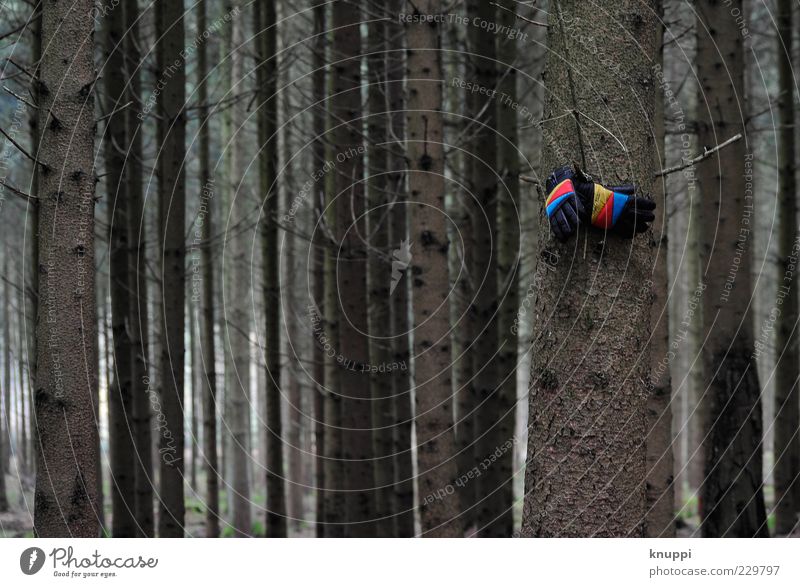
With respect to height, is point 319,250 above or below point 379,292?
above

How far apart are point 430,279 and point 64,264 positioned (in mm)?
3163

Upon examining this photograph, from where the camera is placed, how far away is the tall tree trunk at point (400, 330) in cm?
997

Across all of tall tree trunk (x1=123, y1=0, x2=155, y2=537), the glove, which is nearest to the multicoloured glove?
the glove

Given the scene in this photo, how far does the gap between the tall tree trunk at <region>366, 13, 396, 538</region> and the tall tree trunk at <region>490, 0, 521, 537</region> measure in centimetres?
131

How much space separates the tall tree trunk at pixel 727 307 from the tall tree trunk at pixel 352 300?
3829mm

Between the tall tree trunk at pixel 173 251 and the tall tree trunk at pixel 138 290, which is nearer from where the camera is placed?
the tall tree trunk at pixel 173 251

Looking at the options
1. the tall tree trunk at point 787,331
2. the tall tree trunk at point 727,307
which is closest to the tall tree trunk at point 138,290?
the tall tree trunk at point 727,307

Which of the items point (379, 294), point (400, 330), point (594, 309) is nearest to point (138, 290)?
point (379, 294)

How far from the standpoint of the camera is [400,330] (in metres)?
12.9

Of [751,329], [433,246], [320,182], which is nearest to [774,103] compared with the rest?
[751,329]

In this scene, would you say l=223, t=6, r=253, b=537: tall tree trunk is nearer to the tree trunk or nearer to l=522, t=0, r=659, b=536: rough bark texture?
the tree trunk

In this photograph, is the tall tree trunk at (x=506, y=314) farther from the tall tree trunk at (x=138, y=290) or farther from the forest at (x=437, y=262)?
the tall tree trunk at (x=138, y=290)

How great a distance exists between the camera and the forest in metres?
5.01

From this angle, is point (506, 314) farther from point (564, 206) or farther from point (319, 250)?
point (564, 206)
